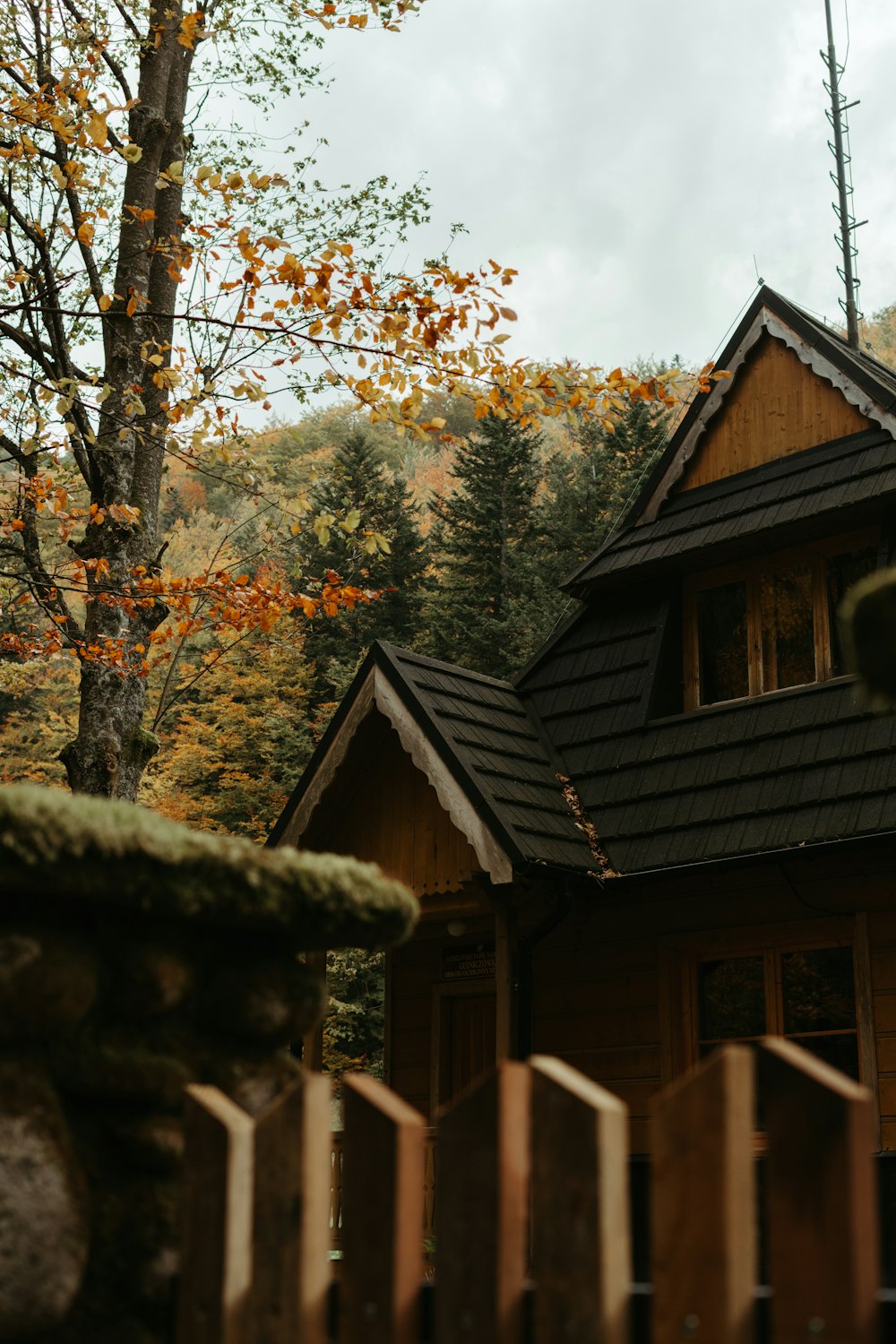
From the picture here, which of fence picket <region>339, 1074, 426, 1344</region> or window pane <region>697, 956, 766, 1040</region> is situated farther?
window pane <region>697, 956, 766, 1040</region>

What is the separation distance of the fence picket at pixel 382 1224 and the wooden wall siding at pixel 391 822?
30.2 feet

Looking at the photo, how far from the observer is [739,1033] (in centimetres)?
1100

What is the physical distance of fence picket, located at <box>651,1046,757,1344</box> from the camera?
5.91 ft

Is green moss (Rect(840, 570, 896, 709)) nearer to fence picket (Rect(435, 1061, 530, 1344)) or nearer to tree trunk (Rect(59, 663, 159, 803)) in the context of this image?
fence picket (Rect(435, 1061, 530, 1344))

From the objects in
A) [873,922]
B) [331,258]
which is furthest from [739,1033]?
[331,258]

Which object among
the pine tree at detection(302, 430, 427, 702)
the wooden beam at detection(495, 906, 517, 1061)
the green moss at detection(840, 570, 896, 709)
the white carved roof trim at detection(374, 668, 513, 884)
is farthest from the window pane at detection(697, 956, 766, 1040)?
the pine tree at detection(302, 430, 427, 702)

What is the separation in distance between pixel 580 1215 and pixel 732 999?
958cm

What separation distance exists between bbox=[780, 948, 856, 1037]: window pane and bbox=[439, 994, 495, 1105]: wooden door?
3.35m

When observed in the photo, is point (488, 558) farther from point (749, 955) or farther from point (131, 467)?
point (749, 955)

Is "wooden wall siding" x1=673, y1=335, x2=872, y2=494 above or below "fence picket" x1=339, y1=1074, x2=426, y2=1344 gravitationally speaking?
above

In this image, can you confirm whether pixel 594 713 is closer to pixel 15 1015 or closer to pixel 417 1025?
pixel 417 1025

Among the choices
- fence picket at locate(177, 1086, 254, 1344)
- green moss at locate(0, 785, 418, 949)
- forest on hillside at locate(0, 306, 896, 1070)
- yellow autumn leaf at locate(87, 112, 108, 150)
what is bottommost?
fence picket at locate(177, 1086, 254, 1344)

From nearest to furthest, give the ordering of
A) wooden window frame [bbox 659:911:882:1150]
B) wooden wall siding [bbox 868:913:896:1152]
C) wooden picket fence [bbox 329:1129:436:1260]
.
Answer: wooden wall siding [bbox 868:913:896:1152], wooden window frame [bbox 659:911:882:1150], wooden picket fence [bbox 329:1129:436:1260]

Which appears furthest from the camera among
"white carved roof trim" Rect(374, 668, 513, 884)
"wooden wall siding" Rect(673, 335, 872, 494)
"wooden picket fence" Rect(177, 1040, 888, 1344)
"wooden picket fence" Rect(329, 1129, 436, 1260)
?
"wooden wall siding" Rect(673, 335, 872, 494)
